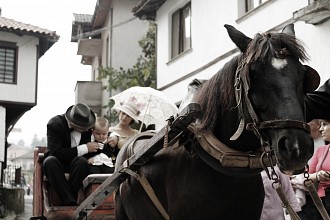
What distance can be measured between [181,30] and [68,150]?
9.70m

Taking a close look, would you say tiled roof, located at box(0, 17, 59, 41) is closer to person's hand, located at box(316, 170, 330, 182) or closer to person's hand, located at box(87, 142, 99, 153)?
person's hand, located at box(87, 142, 99, 153)

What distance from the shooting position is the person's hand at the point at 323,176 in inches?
177

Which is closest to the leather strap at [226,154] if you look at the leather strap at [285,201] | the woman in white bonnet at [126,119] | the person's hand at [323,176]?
the leather strap at [285,201]

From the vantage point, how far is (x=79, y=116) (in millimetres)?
6008

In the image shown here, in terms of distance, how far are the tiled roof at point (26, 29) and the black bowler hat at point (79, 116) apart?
17489 millimetres

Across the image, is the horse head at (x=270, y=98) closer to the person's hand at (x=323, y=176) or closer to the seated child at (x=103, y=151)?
the person's hand at (x=323, y=176)

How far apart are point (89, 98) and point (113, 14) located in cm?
397

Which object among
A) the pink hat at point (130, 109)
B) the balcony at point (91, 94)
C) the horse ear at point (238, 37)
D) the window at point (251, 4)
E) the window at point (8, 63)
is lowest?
the pink hat at point (130, 109)

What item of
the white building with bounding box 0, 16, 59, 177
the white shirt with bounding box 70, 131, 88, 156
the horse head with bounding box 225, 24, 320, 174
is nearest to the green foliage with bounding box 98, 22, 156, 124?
the white building with bounding box 0, 16, 59, 177

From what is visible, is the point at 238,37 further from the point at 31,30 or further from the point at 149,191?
the point at 31,30

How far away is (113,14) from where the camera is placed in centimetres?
2231

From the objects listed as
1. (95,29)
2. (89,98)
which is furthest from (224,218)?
(95,29)

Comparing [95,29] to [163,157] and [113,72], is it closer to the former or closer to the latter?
[113,72]

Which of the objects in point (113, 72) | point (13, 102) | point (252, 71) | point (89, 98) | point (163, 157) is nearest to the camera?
point (252, 71)
